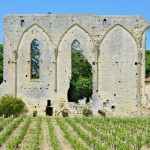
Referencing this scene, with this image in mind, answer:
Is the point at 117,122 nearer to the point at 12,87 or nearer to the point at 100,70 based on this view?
the point at 100,70

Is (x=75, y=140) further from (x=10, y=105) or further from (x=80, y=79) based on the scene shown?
(x=80, y=79)

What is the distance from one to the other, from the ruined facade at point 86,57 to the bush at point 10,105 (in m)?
0.95

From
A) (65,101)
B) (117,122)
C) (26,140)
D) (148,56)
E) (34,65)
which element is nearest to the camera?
(26,140)

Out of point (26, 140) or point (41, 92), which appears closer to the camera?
point (26, 140)

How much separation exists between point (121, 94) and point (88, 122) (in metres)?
7.14

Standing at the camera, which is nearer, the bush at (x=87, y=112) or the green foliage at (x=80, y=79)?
the bush at (x=87, y=112)

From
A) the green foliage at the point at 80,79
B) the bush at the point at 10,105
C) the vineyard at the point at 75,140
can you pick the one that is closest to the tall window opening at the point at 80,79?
the green foliage at the point at 80,79

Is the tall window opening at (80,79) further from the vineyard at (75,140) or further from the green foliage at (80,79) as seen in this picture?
the vineyard at (75,140)

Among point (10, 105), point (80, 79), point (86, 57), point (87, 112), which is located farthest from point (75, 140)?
point (80, 79)

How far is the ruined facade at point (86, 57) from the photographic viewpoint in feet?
111

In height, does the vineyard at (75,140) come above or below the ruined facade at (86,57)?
below

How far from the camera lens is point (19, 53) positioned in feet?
113

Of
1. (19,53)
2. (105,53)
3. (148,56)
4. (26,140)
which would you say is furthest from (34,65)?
(26,140)

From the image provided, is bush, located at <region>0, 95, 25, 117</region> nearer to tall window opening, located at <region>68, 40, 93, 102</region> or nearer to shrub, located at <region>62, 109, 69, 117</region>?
shrub, located at <region>62, 109, 69, 117</region>
